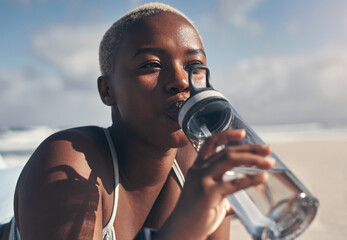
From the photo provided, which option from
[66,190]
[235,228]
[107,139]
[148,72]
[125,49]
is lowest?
[235,228]

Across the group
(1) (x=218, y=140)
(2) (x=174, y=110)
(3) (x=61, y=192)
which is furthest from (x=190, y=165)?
(1) (x=218, y=140)

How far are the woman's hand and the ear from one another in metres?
0.90

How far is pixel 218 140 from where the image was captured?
1.00 m

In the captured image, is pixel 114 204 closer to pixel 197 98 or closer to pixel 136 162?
pixel 136 162

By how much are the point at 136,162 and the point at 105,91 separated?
0.38 metres

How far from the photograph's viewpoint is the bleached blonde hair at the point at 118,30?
67.2 inches

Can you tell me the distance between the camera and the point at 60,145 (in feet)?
4.73

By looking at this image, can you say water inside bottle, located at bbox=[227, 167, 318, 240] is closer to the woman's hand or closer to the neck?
the woman's hand

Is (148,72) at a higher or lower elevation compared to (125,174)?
higher

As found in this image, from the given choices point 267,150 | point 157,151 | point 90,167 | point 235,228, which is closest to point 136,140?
point 157,151

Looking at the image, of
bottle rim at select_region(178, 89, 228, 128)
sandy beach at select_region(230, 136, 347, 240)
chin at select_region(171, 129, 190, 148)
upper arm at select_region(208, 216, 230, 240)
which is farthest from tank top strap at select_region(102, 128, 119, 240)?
sandy beach at select_region(230, 136, 347, 240)

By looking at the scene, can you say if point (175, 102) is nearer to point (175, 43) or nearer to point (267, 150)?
point (175, 43)

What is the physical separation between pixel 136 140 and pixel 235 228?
2.46m

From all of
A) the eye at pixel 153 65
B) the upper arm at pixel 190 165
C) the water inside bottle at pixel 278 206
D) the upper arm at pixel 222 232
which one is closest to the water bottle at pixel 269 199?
the water inside bottle at pixel 278 206
